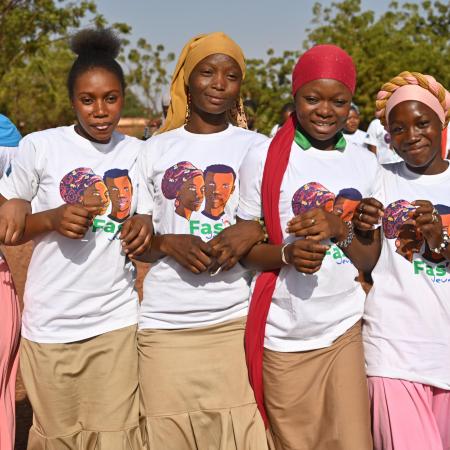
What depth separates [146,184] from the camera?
11.5 ft

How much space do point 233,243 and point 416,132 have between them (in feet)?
3.47

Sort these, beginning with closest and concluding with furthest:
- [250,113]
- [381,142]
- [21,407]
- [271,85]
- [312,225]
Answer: [312,225]
[21,407]
[381,142]
[250,113]
[271,85]

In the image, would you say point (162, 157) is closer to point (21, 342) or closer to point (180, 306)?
point (180, 306)

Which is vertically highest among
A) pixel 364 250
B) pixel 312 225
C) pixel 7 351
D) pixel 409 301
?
pixel 312 225

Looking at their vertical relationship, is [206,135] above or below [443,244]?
above

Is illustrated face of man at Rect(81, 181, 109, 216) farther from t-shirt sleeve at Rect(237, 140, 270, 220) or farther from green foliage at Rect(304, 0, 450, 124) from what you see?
green foliage at Rect(304, 0, 450, 124)

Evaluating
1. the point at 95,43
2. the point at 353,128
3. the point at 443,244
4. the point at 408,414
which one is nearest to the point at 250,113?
the point at 353,128

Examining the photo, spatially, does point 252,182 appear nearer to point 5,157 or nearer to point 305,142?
point 305,142

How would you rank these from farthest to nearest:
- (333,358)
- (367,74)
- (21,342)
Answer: (367,74) < (21,342) < (333,358)

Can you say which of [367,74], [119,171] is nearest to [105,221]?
[119,171]

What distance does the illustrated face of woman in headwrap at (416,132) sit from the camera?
11.1 feet

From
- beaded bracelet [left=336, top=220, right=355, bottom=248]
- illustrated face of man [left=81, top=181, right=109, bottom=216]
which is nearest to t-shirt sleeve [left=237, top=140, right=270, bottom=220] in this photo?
beaded bracelet [left=336, top=220, right=355, bottom=248]

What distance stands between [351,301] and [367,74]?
61.5ft

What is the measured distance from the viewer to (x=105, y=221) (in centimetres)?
344
